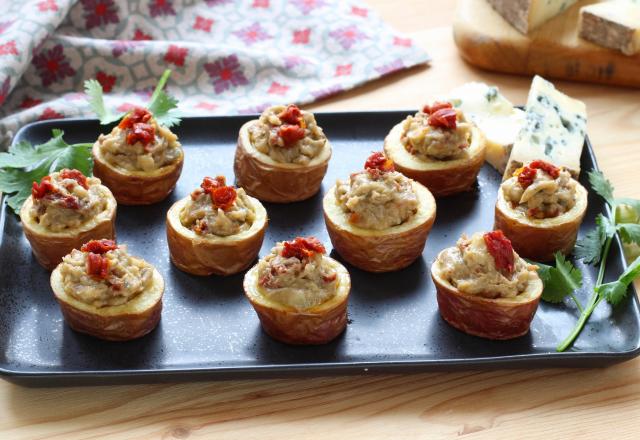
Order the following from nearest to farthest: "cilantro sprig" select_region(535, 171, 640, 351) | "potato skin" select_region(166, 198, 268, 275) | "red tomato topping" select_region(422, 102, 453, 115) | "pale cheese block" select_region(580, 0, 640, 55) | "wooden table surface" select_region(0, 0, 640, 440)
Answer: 1. "wooden table surface" select_region(0, 0, 640, 440)
2. "cilantro sprig" select_region(535, 171, 640, 351)
3. "potato skin" select_region(166, 198, 268, 275)
4. "red tomato topping" select_region(422, 102, 453, 115)
5. "pale cheese block" select_region(580, 0, 640, 55)

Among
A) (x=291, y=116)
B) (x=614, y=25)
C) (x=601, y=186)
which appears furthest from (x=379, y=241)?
(x=614, y=25)

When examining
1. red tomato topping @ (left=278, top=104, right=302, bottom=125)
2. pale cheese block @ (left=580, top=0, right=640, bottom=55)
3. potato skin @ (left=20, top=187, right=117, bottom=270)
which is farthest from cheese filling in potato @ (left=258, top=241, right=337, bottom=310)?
pale cheese block @ (left=580, top=0, right=640, bottom=55)

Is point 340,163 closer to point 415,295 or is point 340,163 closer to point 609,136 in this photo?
point 415,295

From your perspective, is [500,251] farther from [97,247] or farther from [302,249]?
[97,247]

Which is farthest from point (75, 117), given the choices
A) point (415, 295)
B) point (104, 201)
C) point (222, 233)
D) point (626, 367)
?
point (626, 367)

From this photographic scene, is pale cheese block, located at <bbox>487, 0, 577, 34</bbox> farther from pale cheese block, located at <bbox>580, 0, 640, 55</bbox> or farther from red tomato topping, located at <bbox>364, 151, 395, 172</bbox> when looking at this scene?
red tomato topping, located at <bbox>364, 151, 395, 172</bbox>
